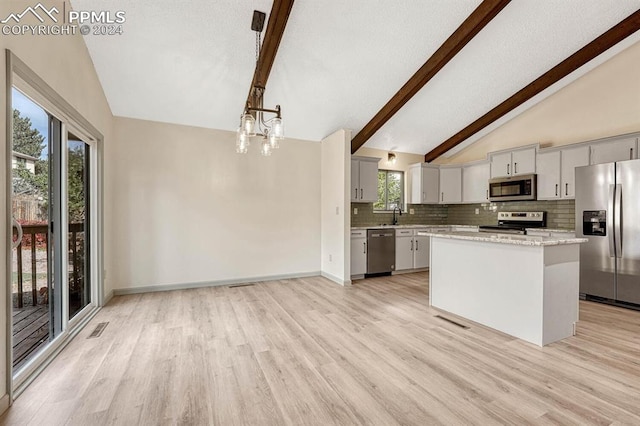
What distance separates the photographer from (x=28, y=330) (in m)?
2.44

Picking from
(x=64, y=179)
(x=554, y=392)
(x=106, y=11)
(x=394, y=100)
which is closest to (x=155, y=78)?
(x=106, y=11)

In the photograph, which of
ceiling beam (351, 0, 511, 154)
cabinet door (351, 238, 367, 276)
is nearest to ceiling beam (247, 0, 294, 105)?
ceiling beam (351, 0, 511, 154)

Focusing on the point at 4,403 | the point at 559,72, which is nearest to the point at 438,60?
the point at 559,72

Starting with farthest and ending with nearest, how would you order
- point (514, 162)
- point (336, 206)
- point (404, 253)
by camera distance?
point (404, 253) < point (514, 162) < point (336, 206)

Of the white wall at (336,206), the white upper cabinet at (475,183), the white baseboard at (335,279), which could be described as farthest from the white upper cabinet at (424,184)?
the white baseboard at (335,279)

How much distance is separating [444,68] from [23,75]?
14.9ft

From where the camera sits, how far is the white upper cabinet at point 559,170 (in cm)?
428

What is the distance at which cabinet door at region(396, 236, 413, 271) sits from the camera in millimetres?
5594

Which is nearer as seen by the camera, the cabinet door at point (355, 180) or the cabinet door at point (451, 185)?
the cabinet door at point (355, 180)

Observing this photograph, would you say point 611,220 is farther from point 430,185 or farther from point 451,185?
point 430,185

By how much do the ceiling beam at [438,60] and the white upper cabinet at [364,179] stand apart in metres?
0.41

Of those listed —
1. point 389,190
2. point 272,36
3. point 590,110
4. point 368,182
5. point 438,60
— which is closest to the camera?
point 272,36

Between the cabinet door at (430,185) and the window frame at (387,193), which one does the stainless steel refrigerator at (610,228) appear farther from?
the window frame at (387,193)

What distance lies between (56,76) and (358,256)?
4.49m
